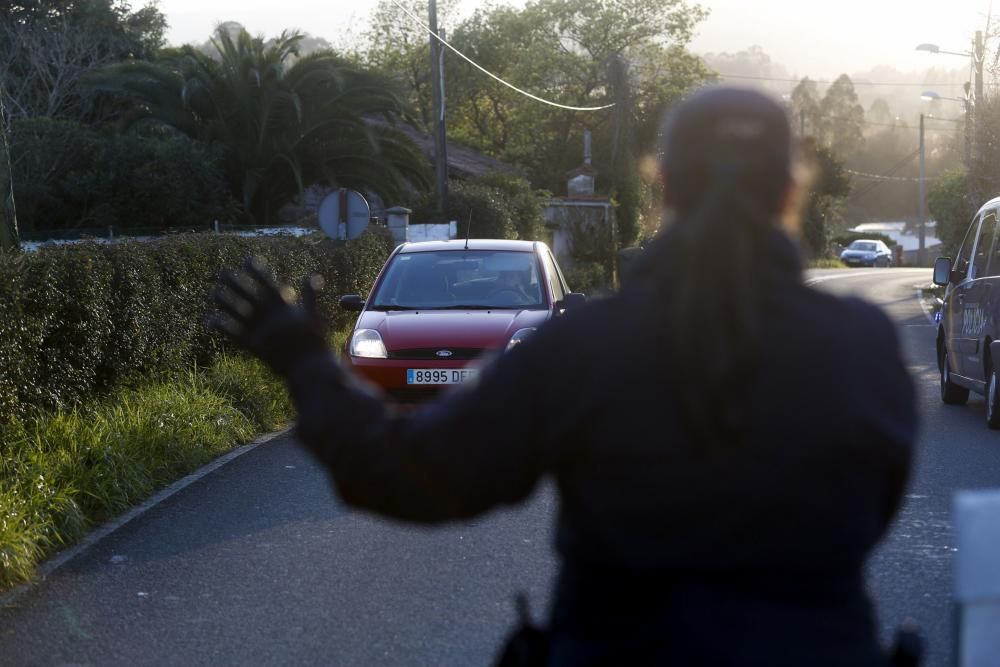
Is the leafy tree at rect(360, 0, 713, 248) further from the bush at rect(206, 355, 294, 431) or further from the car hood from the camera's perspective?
the car hood

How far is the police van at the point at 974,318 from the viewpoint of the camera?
11703 mm

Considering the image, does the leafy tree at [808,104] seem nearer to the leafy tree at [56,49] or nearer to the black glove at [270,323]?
the leafy tree at [56,49]

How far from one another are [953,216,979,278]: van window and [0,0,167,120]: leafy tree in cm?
3344

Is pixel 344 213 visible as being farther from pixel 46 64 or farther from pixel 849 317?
pixel 46 64

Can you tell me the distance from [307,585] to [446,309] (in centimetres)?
581

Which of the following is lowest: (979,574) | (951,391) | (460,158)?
(951,391)

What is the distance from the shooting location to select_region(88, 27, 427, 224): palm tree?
37781 millimetres

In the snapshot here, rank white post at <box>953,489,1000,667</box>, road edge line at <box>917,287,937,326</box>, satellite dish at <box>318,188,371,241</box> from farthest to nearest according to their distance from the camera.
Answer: road edge line at <box>917,287,937,326</box>
satellite dish at <box>318,188,371,241</box>
white post at <box>953,489,1000,667</box>

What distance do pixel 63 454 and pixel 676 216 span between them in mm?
7157

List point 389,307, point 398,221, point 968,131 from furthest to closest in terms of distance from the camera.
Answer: point 968,131 → point 398,221 → point 389,307

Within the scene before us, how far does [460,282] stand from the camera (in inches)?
502

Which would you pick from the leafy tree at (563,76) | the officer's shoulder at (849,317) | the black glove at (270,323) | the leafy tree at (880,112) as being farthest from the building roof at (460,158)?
the leafy tree at (880,112)

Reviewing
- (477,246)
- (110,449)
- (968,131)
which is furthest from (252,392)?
(968,131)

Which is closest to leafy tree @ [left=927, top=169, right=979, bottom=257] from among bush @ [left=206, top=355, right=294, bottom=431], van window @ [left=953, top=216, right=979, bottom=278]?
van window @ [left=953, top=216, right=979, bottom=278]
